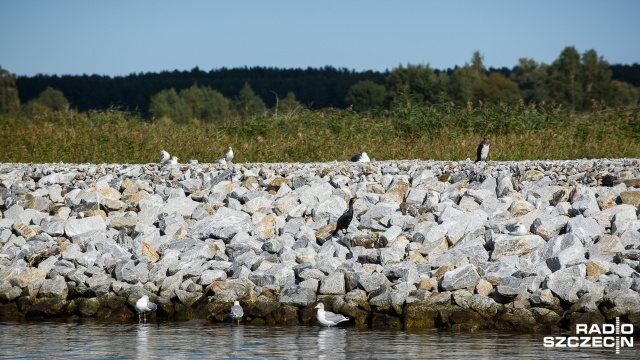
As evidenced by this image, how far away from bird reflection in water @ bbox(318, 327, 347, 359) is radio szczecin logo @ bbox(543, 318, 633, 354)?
193cm

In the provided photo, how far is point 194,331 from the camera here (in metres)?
9.36

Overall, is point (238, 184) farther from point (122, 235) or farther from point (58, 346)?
point (58, 346)

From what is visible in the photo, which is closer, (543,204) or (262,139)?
(543,204)

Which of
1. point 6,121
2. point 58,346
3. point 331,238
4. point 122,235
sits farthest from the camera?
point 6,121

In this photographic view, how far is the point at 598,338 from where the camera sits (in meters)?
8.53

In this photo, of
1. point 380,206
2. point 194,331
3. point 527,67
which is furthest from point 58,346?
point 527,67

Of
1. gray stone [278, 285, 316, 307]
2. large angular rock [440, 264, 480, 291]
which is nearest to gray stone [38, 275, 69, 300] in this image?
gray stone [278, 285, 316, 307]

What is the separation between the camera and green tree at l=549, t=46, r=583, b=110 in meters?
73.6

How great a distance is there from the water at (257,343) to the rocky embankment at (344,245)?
0.36 m

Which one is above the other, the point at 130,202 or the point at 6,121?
the point at 6,121

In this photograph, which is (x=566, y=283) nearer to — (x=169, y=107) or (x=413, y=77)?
(x=413, y=77)

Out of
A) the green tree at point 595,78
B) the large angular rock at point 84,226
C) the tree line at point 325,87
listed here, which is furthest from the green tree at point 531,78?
the large angular rock at point 84,226

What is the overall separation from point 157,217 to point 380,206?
3.21m

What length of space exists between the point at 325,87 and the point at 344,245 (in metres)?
101
